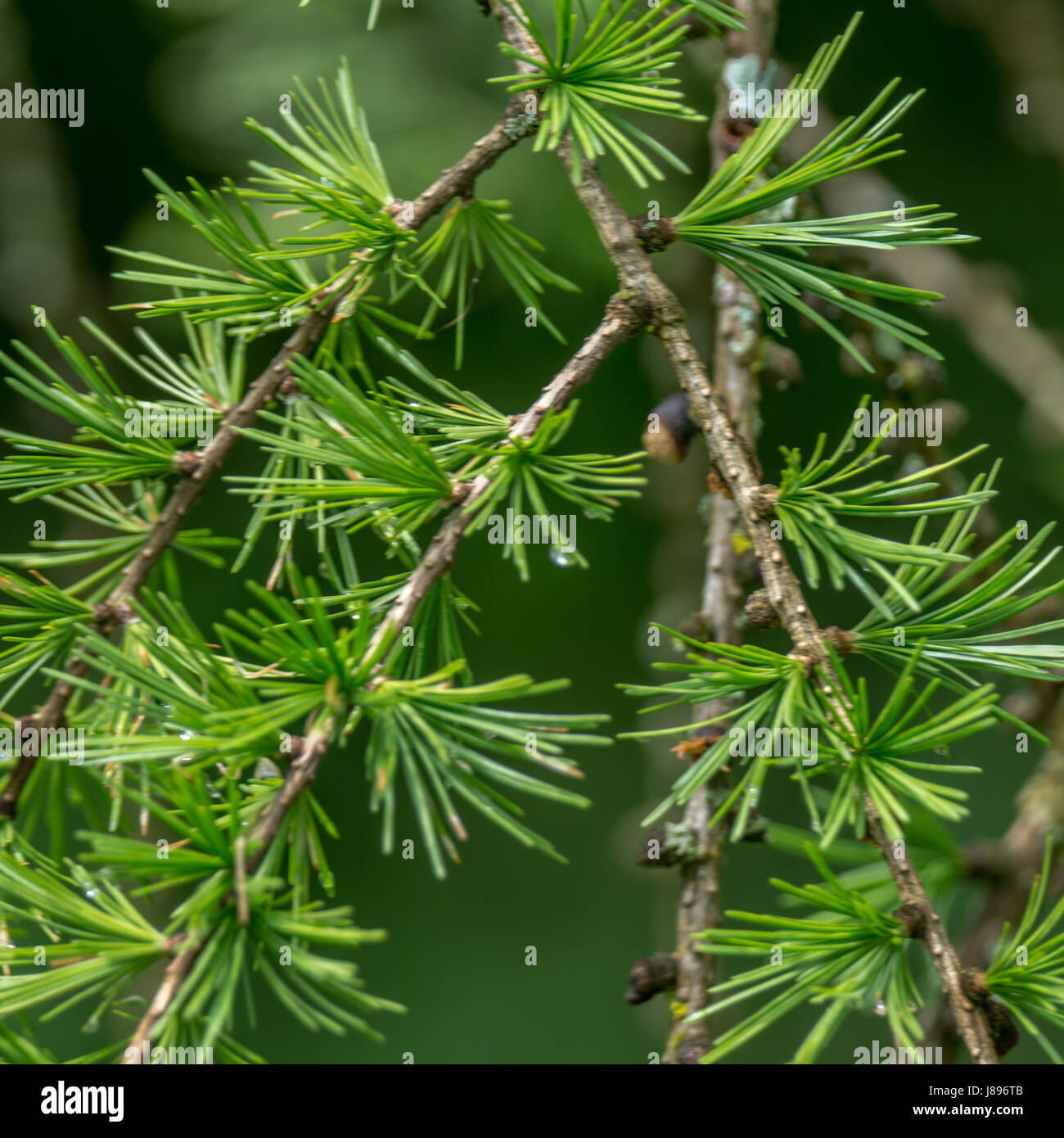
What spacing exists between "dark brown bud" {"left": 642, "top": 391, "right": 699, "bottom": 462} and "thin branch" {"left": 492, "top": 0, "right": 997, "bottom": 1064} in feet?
0.16

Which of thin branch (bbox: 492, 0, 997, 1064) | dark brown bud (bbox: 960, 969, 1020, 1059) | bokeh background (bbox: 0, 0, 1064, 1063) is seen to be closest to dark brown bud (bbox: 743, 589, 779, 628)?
thin branch (bbox: 492, 0, 997, 1064)

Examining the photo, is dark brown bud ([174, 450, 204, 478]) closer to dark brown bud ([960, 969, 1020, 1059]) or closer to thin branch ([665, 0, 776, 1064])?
thin branch ([665, 0, 776, 1064])

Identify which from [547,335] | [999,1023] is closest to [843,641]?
[999,1023]

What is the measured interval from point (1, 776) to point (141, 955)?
0.15 metres

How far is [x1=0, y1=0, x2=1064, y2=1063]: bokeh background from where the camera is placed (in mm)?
789

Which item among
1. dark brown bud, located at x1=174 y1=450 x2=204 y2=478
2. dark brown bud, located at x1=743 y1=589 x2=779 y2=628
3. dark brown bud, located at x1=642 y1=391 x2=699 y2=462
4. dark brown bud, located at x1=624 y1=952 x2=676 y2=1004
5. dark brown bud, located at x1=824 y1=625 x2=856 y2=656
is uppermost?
dark brown bud, located at x1=174 y1=450 x2=204 y2=478

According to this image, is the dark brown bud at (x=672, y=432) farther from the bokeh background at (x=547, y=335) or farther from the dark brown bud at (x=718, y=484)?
the bokeh background at (x=547, y=335)

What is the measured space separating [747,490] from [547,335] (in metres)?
0.63

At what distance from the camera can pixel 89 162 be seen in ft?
3.37

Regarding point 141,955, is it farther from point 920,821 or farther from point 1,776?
point 920,821

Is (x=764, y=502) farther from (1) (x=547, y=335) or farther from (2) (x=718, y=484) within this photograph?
(1) (x=547, y=335)

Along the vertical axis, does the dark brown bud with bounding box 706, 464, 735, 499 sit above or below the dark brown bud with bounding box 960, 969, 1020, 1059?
above

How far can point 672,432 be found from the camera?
1.34 ft
